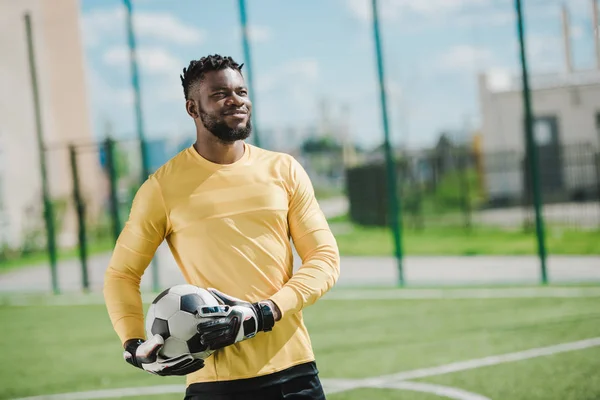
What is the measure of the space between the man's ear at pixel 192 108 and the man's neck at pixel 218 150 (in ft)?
0.25

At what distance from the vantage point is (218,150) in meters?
2.69

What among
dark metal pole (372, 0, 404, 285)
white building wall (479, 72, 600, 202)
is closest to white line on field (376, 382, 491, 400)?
dark metal pole (372, 0, 404, 285)

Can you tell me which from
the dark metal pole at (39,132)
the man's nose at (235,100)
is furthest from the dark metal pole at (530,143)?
the man's nose at (235,100)

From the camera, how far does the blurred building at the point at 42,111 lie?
23328 millimetres

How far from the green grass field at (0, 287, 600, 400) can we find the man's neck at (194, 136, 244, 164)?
330cm

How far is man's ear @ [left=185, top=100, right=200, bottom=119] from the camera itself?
8.79 feet

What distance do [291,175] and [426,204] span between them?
20.9m

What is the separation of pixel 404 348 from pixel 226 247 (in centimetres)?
489

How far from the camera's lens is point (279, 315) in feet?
8.07

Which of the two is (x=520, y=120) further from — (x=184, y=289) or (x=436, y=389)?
(x=184, y=289)

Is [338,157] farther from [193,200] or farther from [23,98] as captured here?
[193,200]

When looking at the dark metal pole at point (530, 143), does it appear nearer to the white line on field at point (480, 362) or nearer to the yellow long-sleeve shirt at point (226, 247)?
the white line on field at point (480, 362)

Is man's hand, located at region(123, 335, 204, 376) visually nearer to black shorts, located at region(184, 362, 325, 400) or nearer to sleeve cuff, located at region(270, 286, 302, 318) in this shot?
black shorts, located at region(184, 362, 325, 400)

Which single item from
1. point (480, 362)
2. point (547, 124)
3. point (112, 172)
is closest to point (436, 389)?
point (480, 362)
